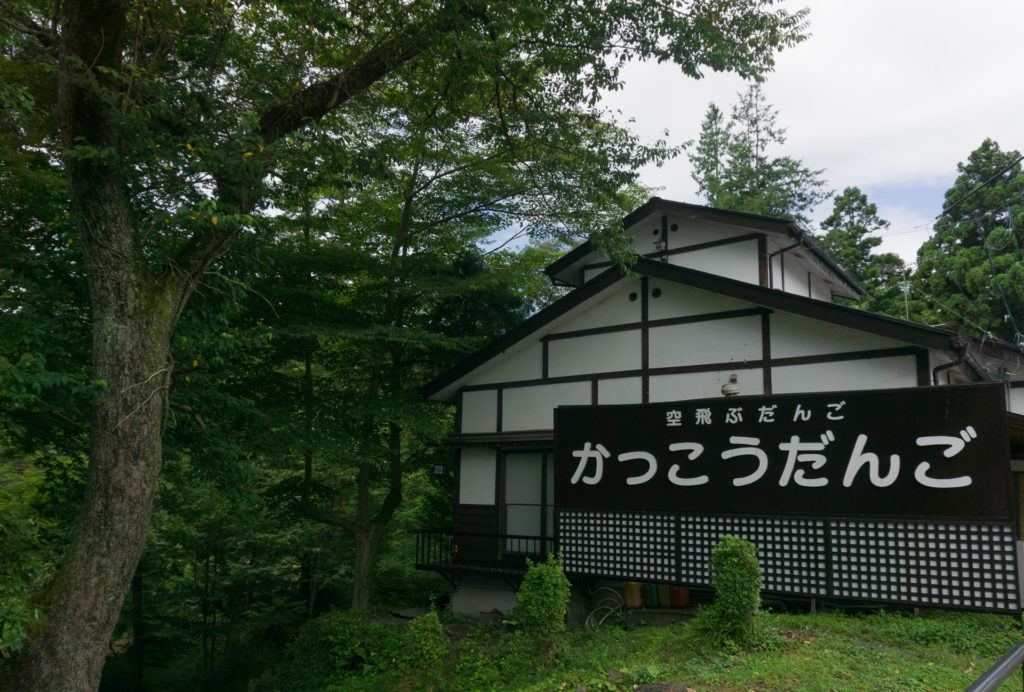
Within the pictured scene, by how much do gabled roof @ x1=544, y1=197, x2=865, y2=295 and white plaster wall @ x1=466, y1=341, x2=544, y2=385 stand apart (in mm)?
2316

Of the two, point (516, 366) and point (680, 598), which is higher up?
point (516, 366)

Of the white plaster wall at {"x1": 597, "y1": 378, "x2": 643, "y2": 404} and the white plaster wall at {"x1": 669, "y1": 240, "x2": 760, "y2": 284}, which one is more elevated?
the white plaster wall at {"x1": 669, "y1": 240, "x2": 760, "y2": 284}

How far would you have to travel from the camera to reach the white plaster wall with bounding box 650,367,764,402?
1021 cm

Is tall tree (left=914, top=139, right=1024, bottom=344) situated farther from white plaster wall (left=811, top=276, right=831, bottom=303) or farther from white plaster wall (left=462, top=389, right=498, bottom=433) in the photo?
white plaster wall (left=462, top=389, right=498, bottom=433)

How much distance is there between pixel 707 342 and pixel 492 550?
5395 millimetres

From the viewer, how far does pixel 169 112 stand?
22.8 feet

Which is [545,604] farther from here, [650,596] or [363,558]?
[363,558]

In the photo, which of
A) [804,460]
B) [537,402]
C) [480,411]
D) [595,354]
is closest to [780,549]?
[804,460]

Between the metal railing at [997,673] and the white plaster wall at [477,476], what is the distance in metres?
10.2

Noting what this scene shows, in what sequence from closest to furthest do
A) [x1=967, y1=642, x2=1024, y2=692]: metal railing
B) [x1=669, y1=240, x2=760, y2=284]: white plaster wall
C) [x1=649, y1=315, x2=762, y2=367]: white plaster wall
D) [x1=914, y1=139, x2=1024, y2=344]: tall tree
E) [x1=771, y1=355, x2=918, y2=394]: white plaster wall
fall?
[x1=967, y1=642, x2=1024, y2=692]: metal railing < [x1=771, y1=355, x2=918, y2=394]: white plaster wall < [x1=649, y1=315, x2=762, y2=367]: white plaster wall < [x1=669, y1=240, x2=760, y2=284]: white plaster wall < [x1=914, y1=139, x2=1024, y2=344]: tall tree

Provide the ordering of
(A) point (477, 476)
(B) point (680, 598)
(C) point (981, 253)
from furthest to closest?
1. (C) point (981, 253)
2. (A) point (477, 476)
3. (B) point (680, 598)

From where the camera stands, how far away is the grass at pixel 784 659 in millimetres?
5637

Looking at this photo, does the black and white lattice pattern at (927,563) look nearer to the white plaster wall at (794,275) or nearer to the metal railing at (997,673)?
the metal railing at (997,673)

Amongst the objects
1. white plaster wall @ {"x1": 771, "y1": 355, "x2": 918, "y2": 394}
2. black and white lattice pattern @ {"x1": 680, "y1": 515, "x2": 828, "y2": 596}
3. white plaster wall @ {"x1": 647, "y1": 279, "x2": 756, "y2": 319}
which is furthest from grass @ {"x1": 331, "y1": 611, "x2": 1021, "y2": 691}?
white plaster wall @ {"x1": 647, "y1": 279, "x2": 756, "y2": 319}
